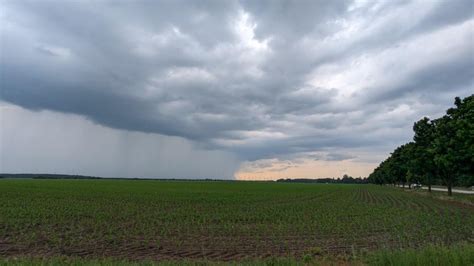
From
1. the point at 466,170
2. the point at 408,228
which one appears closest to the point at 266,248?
the point at 408,228

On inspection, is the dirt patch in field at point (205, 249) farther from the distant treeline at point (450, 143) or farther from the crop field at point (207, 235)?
the distant treeline at point (450, 143)

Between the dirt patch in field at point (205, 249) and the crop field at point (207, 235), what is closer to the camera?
the dirt patch in field at point (205, 249)

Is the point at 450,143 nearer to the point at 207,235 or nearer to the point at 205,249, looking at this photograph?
the point at 207,235

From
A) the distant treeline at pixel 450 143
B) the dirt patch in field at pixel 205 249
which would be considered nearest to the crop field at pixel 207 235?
the dirt patch in field at pixel 205 249

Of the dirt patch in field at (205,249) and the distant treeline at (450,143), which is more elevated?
the distant treeline at (450,143)

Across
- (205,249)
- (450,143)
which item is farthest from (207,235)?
(450,143)

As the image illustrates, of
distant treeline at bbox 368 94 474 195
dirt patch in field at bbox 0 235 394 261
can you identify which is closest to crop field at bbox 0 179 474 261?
dirt patch in field at bbox 0 235 394 261

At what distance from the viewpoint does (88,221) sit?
80.1 feet

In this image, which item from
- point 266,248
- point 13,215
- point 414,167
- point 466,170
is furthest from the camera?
point 414,167

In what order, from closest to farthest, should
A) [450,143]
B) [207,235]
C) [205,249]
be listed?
1. [205,249]
2. [207,235]
3. [450,143]

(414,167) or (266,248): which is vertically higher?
(414,167)

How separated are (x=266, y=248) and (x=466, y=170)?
33337 mm

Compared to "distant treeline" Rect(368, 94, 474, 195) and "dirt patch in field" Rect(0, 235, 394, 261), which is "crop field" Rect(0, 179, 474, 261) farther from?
"distant treeline" Rect(368, 94, 474, 195)

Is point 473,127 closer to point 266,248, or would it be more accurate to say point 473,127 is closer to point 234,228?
point 234,228
